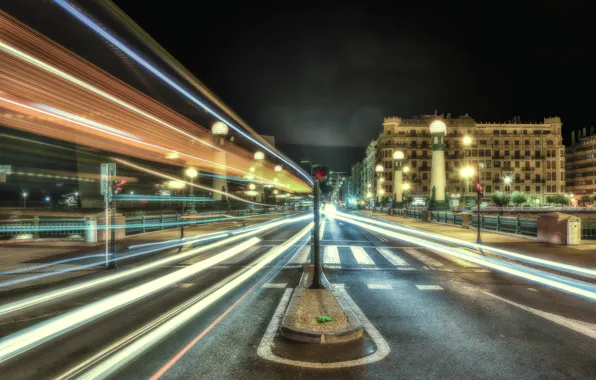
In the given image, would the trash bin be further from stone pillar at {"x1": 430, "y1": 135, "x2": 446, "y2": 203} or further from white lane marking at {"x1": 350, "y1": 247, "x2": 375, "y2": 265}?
stone pillar at {"x1": 430, "y1": 135, "x2": 446, "y2": 203}

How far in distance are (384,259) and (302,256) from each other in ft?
11.0

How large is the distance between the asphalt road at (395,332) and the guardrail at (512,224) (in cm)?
1307

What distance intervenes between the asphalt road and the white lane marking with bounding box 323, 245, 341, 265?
289cm

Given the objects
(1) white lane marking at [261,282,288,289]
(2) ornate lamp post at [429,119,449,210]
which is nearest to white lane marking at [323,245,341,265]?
(1) white lane marking at [261,282,288,289]

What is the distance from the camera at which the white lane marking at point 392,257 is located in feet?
48.0

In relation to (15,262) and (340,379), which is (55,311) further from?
(15,262)

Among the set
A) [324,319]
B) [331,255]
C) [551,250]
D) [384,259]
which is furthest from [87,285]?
[551,250]

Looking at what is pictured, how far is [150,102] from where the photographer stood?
20.3 m

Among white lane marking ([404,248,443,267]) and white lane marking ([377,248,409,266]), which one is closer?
white lane marking ([404,248,443,267])

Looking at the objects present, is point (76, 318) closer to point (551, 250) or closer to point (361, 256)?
point (361, 256)

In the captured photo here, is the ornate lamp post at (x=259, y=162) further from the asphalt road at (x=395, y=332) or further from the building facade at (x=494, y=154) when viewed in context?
the building facade at (x=494, y=154)

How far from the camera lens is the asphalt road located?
17.3 feet

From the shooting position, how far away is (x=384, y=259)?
15.6 m

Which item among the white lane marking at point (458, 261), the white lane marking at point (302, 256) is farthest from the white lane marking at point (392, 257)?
the white lane marking at point (302, 256)
